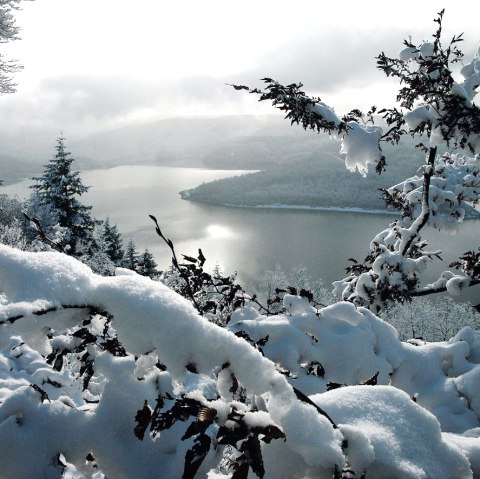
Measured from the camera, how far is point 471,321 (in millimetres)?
43094

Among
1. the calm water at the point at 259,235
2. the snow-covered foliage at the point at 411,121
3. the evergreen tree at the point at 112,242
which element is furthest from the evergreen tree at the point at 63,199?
the calm water at the point at 259,235

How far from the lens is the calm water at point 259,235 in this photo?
62906 millimetres

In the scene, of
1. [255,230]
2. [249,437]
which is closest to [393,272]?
[249,437]

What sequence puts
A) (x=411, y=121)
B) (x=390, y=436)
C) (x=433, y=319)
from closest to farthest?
(x=390, y=436), (x=411, y=121), (x=433, y=319)

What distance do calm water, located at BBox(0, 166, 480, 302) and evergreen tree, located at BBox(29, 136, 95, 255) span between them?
122 feet

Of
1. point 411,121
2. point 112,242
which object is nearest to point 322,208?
point 112,242

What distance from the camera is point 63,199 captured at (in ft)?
70.2

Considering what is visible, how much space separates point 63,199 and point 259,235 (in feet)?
203

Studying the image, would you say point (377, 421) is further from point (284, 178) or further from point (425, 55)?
point (284, 178)

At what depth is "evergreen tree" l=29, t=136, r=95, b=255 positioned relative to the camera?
21188 millimetres

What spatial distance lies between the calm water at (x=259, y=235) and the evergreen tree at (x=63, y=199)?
122ft

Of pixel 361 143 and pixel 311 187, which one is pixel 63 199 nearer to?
pixel 361 143

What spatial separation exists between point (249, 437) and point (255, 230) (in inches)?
3352

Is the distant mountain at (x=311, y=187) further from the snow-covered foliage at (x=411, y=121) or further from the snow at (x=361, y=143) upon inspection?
the snow at (x=361, y=143)
